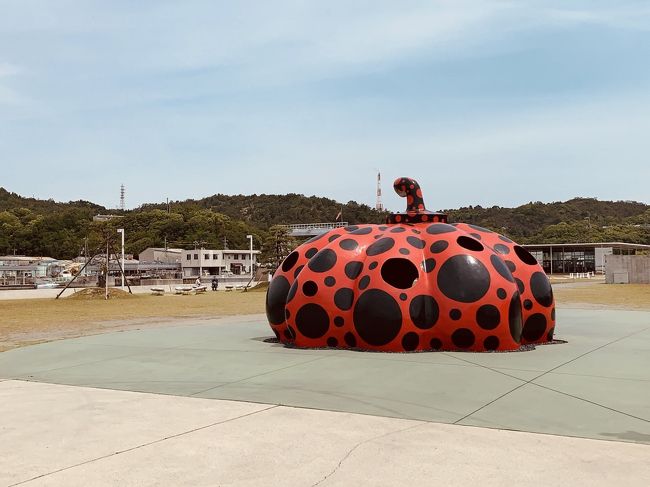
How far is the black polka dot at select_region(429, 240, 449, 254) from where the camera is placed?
447 inches

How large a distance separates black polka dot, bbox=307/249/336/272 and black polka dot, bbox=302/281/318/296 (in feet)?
0.99

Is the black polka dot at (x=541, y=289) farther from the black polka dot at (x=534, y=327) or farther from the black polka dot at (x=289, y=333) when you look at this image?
A: the black polka dot at (x=289, y=333)

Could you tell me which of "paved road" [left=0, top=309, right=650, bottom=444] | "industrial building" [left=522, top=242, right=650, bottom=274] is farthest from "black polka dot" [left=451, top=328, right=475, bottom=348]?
"industrial building" [left=522, top=242, right=650, bottom=274]

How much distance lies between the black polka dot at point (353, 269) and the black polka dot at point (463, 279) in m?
1.52

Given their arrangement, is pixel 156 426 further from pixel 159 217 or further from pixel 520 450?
pixel 159 217

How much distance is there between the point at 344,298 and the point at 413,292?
1.29 meters

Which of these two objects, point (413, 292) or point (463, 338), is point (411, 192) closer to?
point (413, 292)

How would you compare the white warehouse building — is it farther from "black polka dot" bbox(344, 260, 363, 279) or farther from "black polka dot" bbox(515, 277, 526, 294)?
"black polka dot" bbox(515, 277, 526, 294)

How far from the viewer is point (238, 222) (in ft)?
482

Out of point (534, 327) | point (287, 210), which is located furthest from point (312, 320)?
point (287, 210)

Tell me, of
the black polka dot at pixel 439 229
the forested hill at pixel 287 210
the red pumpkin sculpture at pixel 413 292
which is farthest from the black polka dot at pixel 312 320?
the forested hill at pixel 287 210

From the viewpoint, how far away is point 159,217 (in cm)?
14150

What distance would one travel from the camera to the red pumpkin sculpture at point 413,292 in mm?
10758

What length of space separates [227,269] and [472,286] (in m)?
109
